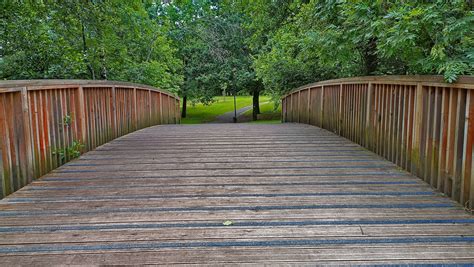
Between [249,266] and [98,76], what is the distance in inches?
370

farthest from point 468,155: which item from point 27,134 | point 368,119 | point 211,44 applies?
point 211,44

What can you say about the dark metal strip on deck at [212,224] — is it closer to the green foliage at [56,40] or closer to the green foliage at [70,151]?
the green foliage at [70,151]

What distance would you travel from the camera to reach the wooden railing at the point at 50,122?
133 inches

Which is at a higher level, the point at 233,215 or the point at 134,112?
the point at 134,112

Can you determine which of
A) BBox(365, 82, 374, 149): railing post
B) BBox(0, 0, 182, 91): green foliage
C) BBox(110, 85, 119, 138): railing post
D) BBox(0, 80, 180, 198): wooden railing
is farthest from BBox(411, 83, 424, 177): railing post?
BBox(0, 0, 182, 91): green foliage

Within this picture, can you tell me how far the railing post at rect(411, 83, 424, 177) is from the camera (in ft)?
12.4

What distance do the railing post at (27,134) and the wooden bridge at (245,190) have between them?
0.01 meters

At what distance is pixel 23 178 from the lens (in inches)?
142

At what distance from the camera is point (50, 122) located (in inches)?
166

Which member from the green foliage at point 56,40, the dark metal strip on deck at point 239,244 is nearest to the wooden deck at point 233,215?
the dark metal strip on deck at point 239,244

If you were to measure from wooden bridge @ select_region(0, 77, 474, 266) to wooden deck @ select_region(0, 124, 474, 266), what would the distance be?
1 cm

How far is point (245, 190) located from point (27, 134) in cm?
210

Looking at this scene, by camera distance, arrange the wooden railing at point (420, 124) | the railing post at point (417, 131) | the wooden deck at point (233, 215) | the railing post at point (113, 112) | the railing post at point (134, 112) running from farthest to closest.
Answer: the railing post at point (134, 112)
the railing post at point (113, 112)
the railing post at point (417, 131)
the wooden railing at point (420, 124)
the wooden deck at point (233, 215)

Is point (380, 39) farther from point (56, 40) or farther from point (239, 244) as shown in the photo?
point (56, 40)
